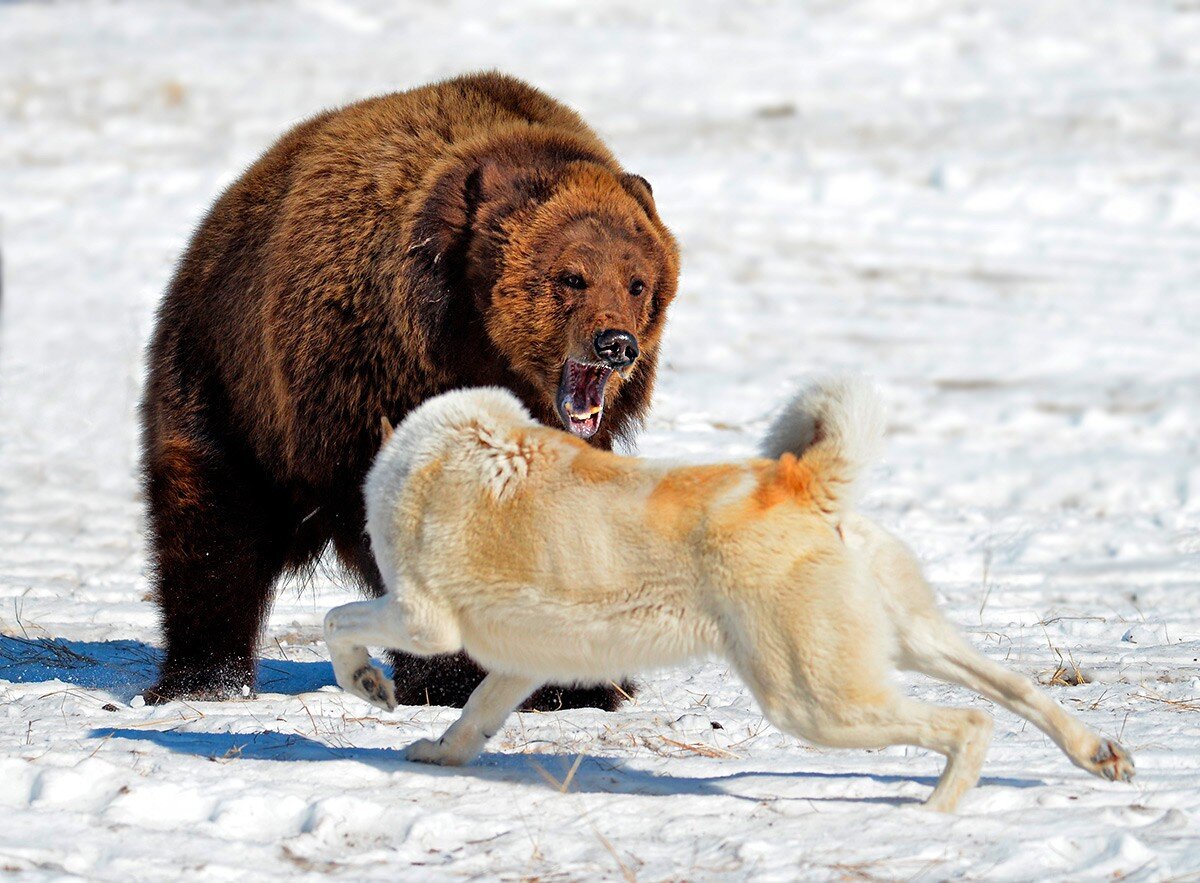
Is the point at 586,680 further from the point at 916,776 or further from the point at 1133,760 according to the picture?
the point at 1133,760

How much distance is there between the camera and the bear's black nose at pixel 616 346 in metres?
5.78

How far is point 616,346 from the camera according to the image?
5.78m

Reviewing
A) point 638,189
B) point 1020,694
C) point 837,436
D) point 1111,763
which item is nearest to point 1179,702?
point 1111,763

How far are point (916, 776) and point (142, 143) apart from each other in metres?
16.3

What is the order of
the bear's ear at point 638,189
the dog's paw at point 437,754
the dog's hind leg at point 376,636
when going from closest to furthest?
1. the dog's hind leg at point 376,636
2. the dog's paw at point 437,754
3. the bear's ear at point 638,189

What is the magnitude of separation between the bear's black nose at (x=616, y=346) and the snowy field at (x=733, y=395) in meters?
1.38

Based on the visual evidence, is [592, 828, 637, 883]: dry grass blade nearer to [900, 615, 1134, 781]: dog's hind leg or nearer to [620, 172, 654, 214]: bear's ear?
[900, 615, 1134, 781]: dog's hind leg

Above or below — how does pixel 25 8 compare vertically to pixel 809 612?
above

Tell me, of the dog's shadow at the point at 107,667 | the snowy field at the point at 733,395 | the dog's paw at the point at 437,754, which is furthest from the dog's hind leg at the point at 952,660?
the dog's shadow at the point at 107,667

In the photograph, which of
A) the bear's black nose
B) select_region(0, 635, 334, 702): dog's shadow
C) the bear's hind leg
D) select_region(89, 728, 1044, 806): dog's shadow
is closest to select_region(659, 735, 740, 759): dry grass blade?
select_region(89, 728, 1044, 806): dog's shadow

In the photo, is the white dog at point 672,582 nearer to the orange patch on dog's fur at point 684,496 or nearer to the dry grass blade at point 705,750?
the orange patch on dog's fur at point 684,496

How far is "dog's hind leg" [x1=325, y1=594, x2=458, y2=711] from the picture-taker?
171 inches

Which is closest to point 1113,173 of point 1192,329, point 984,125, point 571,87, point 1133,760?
point 984,125

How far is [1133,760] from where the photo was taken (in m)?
4.50
